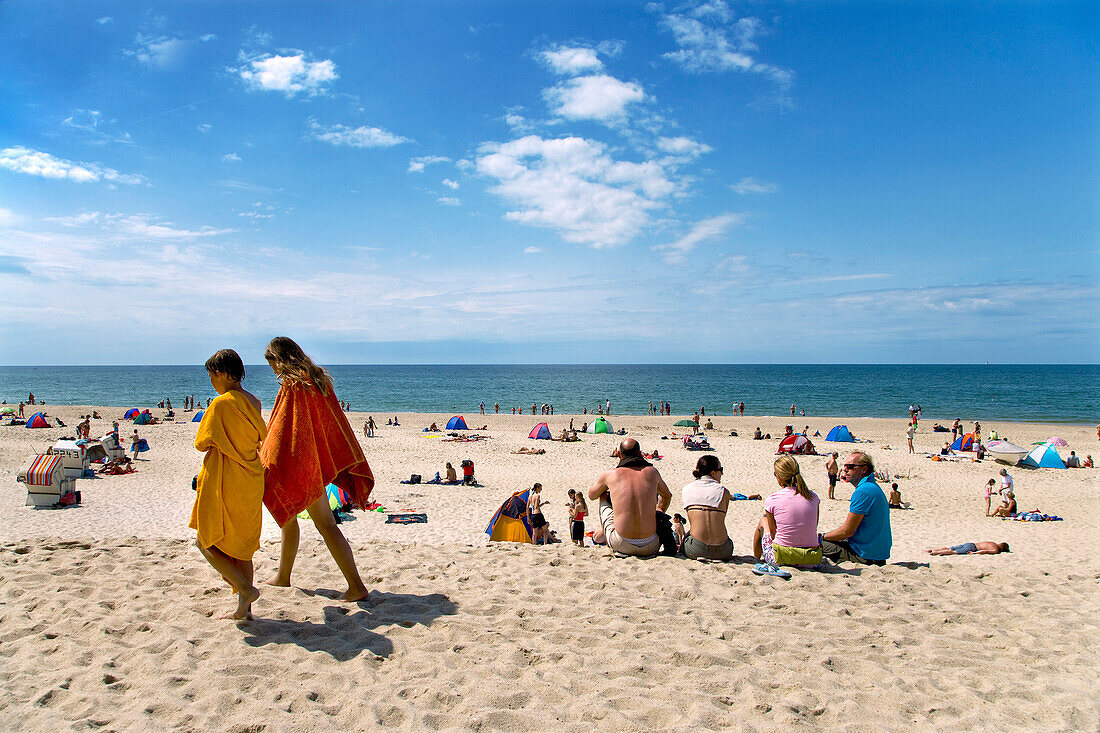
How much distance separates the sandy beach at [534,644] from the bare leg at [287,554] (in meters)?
0.10

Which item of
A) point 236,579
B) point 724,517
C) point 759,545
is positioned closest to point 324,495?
point 236,579

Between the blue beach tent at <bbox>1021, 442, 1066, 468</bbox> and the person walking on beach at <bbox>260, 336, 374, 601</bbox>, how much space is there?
23.7 meters

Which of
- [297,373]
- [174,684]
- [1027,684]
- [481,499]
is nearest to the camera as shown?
[174,684]

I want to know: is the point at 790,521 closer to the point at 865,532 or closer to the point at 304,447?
the point at 865,532

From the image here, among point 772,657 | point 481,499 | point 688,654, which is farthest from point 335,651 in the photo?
point 481,499

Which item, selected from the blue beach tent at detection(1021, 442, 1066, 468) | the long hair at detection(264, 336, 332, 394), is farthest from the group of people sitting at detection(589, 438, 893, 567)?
the blue beach tent at detection(1021, 442, 1066, 468)

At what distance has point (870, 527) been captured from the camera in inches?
227

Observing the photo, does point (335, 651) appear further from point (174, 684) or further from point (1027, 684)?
point (1027, 684)

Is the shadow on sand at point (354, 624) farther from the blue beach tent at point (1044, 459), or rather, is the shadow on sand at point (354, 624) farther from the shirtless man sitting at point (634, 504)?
the blue beach tent at point (1044, 459)

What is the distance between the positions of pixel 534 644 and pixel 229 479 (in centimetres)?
230

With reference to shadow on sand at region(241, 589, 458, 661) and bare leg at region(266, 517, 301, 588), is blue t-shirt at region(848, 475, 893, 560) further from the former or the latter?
bare leg at region(266, 517, 301, 588)

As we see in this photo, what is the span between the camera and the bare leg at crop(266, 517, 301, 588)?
459cm

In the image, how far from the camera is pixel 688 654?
3.64 meters

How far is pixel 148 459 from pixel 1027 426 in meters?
47.2
